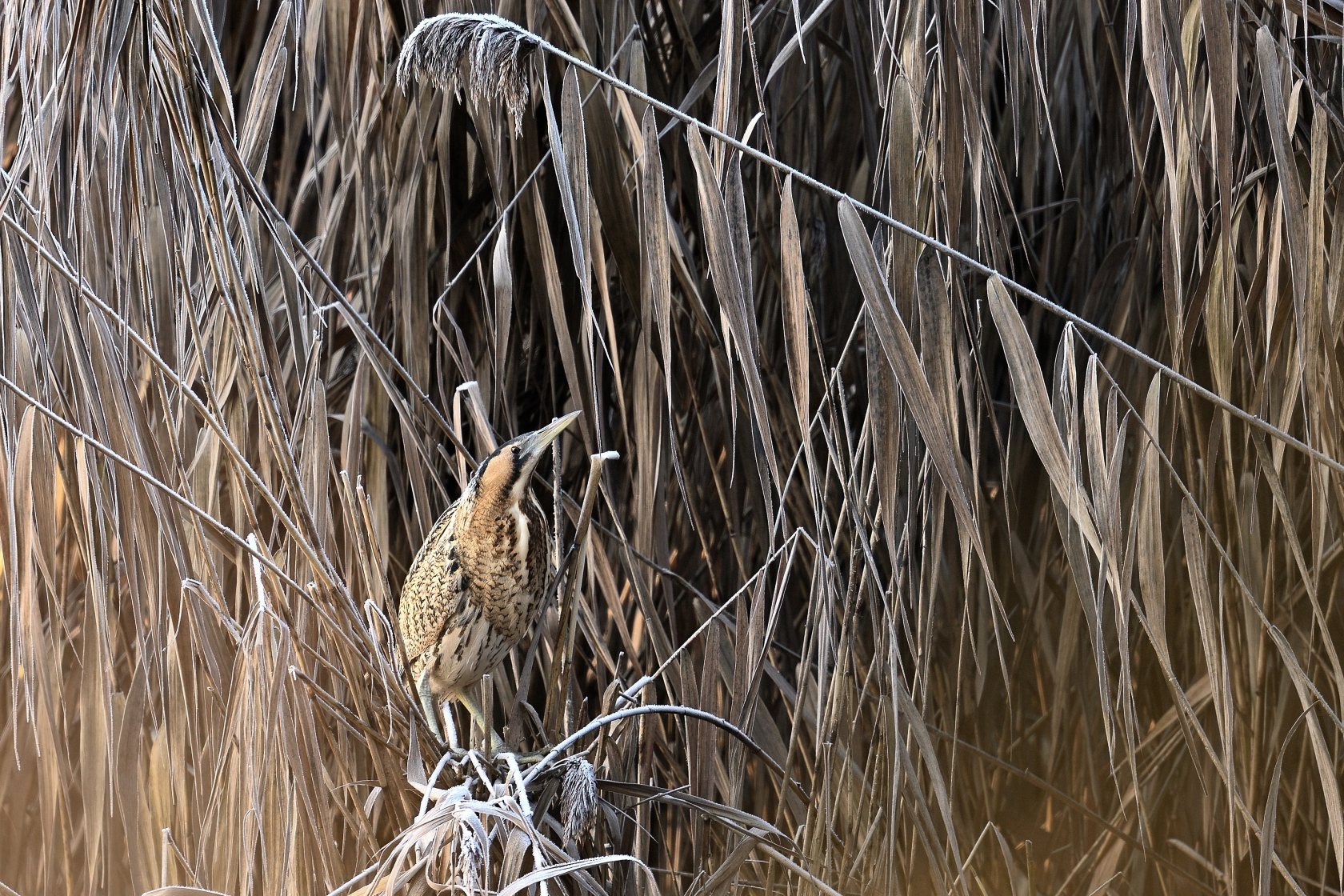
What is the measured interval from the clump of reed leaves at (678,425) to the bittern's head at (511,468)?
0.02m

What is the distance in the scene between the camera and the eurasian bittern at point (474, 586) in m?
0.89

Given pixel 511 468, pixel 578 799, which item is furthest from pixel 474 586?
pixel 578 799

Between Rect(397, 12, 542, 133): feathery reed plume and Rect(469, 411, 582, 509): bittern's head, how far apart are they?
268mm

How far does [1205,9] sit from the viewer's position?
56cm

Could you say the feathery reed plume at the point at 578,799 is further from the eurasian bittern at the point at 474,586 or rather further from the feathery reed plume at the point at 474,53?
the feathery reed plume at the point at 474,53

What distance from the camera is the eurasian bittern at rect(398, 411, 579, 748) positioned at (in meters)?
0.89

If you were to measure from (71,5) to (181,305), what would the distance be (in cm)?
21

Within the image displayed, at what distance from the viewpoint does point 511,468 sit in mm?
831

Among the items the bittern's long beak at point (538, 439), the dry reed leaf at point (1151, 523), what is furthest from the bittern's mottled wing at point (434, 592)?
the dry reed leaf at point (1151, 523)

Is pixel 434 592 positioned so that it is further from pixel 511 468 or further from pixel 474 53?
Answer: pixel 474 53

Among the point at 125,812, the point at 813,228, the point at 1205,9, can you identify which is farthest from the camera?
the point at 813,228

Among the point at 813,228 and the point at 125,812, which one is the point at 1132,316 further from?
the point at 125,812

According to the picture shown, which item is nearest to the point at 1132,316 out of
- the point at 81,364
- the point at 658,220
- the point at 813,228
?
the point at 813,228

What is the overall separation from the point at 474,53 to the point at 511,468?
0.37 metres
